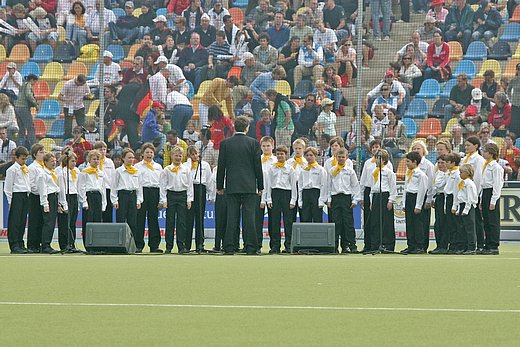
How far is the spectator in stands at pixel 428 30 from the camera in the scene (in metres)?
25.3

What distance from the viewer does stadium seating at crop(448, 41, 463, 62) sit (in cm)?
2498

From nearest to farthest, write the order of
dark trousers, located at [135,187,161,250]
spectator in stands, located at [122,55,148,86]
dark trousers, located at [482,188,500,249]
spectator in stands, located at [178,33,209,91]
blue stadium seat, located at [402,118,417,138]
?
1. dark trousers, located at [482,188,500,249]
2. dark trousers, located at [135,187,161,250]
3. blue stadium seat, located at [402,118,417,138]
4. spectator in stands, located at [178,33,209,91]
5. spectator in stands, located at [122,55,148,86]

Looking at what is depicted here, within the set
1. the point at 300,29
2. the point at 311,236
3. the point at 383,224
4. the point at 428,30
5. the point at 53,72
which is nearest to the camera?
the point at 311,236

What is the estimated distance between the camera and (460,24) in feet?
82.7

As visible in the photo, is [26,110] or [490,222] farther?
[26,110]

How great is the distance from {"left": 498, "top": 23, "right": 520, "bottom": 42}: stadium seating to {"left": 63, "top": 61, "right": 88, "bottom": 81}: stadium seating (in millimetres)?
9461

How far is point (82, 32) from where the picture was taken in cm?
2645

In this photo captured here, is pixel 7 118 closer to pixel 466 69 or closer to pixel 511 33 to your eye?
pixel 466 69

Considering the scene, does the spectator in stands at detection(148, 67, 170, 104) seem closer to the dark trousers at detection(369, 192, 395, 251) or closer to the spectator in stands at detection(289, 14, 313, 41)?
the spectator in stands at detection(289, 14, 313, 41)

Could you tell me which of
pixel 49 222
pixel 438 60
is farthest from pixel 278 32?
pixel 49 222

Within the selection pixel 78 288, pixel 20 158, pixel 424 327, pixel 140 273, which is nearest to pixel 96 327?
pixel 424 327

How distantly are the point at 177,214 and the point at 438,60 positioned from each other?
8603mm

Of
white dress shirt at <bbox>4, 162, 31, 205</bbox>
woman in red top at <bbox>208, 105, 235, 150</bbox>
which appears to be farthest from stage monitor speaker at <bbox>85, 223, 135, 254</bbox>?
woman in red top at <bbox>208, 105, 235, 150</bbox>

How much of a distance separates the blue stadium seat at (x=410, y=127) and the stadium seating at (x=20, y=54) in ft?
30.5
